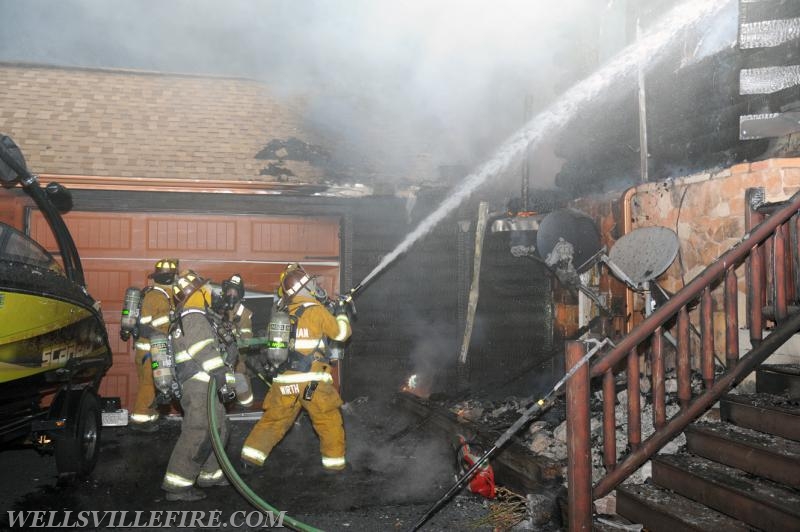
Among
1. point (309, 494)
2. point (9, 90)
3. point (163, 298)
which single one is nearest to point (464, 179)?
point (163, 298)

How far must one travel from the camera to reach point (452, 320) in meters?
8.65

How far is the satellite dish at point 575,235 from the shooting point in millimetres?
7078

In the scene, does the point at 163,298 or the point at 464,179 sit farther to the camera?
the point at 464,179

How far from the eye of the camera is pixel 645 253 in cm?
580

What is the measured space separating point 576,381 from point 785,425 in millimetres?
1329

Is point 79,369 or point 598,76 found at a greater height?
point 598,76

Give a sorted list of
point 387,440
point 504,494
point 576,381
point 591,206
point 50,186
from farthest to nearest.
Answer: point 591,206 < point 50,186 < point 387,440 < point 504,494 < point 576,381

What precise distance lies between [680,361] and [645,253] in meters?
2.31

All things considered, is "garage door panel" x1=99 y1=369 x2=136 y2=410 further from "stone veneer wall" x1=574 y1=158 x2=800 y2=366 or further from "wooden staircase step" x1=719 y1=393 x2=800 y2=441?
"wooden staircase step" x1=719 y1=393 x2=800 y2=441

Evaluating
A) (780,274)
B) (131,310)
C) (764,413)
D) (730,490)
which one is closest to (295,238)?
(131,310)

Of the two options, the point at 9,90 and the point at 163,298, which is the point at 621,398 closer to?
the point at 163,298

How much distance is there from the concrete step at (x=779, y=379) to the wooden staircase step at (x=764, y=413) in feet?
0.22

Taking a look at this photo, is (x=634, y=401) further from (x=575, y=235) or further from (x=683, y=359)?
(x=575, y=235)

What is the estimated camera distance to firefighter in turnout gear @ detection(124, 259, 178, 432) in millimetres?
6977
